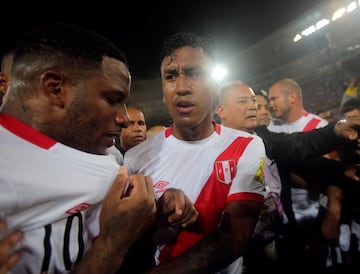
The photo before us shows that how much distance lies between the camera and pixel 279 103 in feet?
13.2

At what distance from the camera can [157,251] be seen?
159 cm

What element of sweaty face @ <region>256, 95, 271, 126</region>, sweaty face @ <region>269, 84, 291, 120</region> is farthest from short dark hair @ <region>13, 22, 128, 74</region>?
sweaty face @ <region>269, 84, 291, 120</region>

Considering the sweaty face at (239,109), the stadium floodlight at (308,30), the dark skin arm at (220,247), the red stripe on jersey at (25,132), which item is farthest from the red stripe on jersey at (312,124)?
the stadium floodlight at (308,30)

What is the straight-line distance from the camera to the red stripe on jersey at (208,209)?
1.53 meters

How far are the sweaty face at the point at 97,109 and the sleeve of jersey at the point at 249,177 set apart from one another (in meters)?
0.73

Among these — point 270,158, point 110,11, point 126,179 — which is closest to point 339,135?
point 270,158

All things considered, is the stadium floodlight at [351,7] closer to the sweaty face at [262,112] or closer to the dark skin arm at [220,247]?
the sweaty face at [262,112]

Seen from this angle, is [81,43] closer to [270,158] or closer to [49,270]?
[49,270]

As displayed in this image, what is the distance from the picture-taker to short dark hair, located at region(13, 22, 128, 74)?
3.60ft

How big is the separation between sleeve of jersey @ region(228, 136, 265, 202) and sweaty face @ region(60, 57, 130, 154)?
0.73m

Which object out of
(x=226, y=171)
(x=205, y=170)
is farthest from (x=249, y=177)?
(x=205, y=170)

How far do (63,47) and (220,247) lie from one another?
113cm

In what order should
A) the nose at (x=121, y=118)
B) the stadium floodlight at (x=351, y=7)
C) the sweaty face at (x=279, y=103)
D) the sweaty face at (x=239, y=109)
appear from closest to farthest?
the nose at (x=121, y=118), the sweaty face at (x=239, y=109), the sweaty face at (x=279, y=103), the stadium floodlight at (x=351, y=7)

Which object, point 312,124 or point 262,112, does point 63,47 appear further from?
point 312,124
